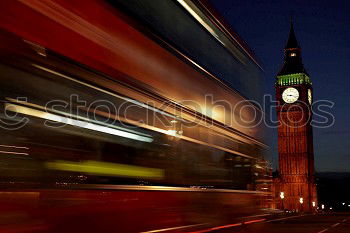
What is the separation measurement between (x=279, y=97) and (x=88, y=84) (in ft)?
207

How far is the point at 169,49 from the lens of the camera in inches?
199

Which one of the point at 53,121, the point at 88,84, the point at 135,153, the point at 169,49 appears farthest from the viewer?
the point at 169,49

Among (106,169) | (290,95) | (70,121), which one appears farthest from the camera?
(290,95)

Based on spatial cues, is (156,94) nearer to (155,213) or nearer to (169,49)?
(169,49)

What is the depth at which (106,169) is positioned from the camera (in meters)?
4.02

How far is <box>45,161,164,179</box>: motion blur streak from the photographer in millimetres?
3625

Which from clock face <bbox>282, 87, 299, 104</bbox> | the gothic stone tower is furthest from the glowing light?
clock face <bbox>282, 87, 299, 104</bbox>

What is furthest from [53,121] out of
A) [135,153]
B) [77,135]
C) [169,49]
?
[169,49]

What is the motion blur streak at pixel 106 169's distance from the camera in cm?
362

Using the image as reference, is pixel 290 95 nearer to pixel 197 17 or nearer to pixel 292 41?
pixel 292 41

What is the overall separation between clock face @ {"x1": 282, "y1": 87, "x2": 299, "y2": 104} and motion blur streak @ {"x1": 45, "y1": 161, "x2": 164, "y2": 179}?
62048 millimetres

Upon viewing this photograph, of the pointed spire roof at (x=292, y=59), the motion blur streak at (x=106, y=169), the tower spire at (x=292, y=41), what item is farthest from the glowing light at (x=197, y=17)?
the tower spire at (x=292, y=41)

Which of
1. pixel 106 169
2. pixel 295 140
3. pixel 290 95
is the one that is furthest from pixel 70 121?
pixel 295 140

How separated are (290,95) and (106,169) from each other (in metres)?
63.0
